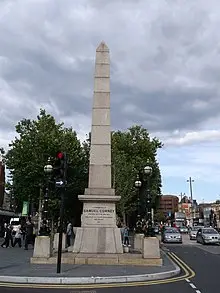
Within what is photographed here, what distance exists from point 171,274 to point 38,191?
3129cm

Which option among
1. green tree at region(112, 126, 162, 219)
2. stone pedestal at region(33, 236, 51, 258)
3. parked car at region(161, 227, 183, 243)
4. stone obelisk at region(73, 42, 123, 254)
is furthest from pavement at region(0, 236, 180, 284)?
green tree at region(112, 126, 162, 219)

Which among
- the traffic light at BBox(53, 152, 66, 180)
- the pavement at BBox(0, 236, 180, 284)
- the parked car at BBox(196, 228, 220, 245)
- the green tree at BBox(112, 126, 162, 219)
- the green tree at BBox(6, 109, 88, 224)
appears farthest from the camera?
the green tree at BBox(112, 126, 162, 219)

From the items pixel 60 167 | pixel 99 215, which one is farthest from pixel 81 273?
pixel 99 215

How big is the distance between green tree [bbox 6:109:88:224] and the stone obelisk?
20.1 m

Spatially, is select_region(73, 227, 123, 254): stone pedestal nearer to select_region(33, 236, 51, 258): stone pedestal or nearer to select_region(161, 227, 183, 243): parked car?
select_region(33, 236, 51, 258): stone pedestal

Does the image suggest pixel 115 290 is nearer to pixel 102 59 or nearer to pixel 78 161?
pixel 102 59

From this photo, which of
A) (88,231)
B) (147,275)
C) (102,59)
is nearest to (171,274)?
(147,275)

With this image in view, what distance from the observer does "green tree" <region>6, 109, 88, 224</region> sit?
4297 centimetres

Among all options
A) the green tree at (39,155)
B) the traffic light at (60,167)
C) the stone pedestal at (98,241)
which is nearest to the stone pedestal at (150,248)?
the stone pedestal at (98,241)

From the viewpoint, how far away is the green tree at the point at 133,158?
55744 mm

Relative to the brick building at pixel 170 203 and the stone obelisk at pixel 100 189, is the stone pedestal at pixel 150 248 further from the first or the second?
the brick building at pixel 170 203

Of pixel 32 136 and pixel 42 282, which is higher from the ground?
pixel 32 136

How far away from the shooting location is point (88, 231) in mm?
19734

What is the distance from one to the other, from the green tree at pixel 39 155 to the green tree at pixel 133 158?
8731 millimetres
